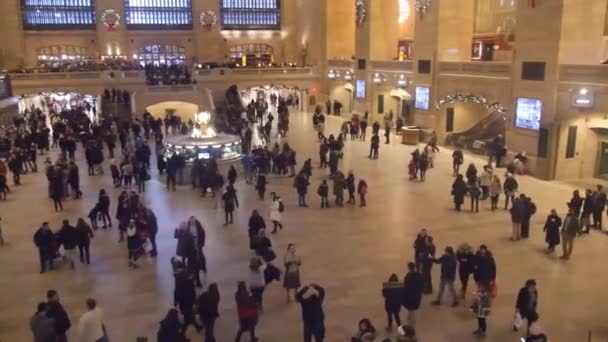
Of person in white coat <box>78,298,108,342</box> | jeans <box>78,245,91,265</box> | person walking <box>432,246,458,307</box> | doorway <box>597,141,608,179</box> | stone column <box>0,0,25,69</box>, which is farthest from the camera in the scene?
stone column <box>0,0,25,69</box>

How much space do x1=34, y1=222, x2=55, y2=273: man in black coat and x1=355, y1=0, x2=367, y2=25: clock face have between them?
26.4m

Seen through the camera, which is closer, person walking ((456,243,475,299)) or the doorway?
person walking ((456,243,475,299))

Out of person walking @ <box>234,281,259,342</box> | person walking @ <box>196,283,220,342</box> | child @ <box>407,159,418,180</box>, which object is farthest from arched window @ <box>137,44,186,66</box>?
person walking @ <box>234,281,259,342</box>

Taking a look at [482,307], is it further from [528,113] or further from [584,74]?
[528,113]

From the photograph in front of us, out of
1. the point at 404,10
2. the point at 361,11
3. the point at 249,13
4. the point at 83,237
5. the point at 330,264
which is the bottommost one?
the point at 330,264

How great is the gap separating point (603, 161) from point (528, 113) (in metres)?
3.00

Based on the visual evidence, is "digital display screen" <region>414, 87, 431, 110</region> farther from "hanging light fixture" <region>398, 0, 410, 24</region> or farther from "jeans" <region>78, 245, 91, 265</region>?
"jeans" <region>78, 245, 91, 265</region>

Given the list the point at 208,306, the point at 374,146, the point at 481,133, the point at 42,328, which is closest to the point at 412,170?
the point at 374,146

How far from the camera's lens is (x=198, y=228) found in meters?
11.2

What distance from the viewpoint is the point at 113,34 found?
4519cm

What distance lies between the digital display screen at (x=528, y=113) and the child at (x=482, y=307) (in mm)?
13155

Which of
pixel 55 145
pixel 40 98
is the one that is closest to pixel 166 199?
pixel 55 145

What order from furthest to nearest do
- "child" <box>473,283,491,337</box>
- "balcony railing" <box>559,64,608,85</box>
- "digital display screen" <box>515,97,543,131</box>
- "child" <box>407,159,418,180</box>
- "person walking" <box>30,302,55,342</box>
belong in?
1. "digital display screen" <box>515,97,543,131</box>
2. "child" <box>407,159,418,180</box>
3. "balcony railing" <box>559,64,608,85</box>
4. "child" <box>473,283,491,337</box>
5. "person walking" <box>30,302,55,342</box>

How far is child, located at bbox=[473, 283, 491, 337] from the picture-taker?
28.8ft
